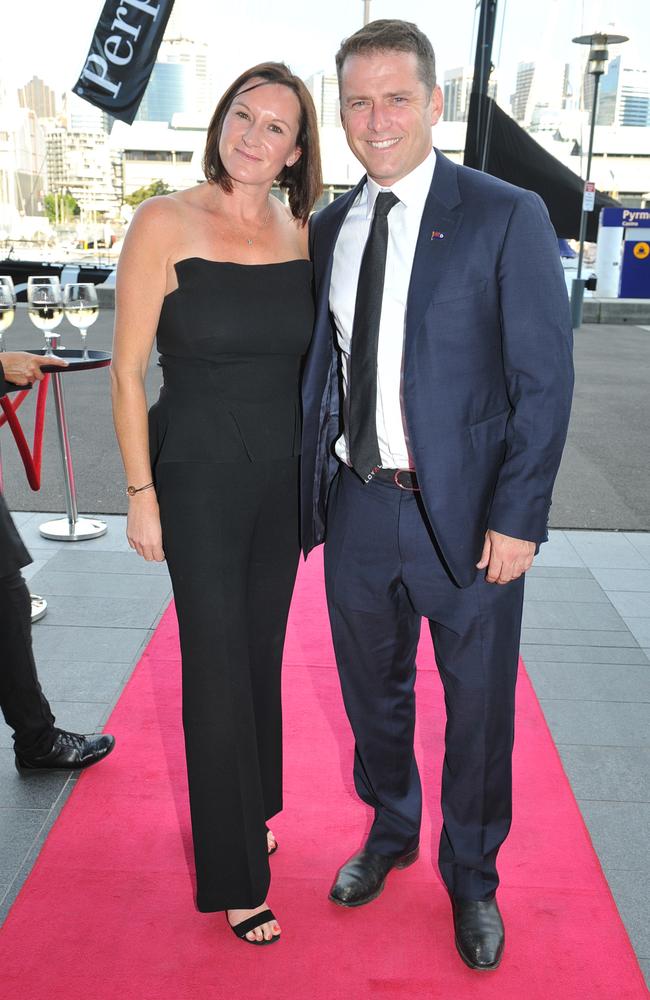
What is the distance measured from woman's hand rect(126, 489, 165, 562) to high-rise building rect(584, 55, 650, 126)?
9720 centimetres

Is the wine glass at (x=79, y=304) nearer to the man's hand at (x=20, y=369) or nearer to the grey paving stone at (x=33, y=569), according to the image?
the grey paving stone at (x=33, y=569)

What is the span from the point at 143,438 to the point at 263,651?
22.7 inches

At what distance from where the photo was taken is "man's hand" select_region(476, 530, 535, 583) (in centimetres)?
180

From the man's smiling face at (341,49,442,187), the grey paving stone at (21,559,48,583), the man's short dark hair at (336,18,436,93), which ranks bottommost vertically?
the grey paving stone at (21,559,48,583)

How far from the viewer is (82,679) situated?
318 centimetres

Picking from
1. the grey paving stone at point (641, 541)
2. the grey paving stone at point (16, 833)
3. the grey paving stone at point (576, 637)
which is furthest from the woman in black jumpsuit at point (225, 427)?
the grey paving stone at point (641, 541)

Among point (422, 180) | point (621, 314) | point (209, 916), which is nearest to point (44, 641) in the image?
point (209, 916)

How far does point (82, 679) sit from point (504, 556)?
193 centimetres

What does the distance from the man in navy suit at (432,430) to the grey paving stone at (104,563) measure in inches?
91.1

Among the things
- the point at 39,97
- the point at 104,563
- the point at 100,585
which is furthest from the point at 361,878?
the point at 39,97

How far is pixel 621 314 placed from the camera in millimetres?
15344

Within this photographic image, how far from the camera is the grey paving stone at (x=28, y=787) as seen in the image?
247cm

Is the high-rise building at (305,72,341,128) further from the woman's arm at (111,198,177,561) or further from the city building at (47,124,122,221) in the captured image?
the city building at (47,124,122,221)

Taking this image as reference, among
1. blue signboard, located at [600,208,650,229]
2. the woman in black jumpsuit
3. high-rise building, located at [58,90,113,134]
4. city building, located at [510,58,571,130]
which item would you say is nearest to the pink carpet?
the woman in black jumpsuit
